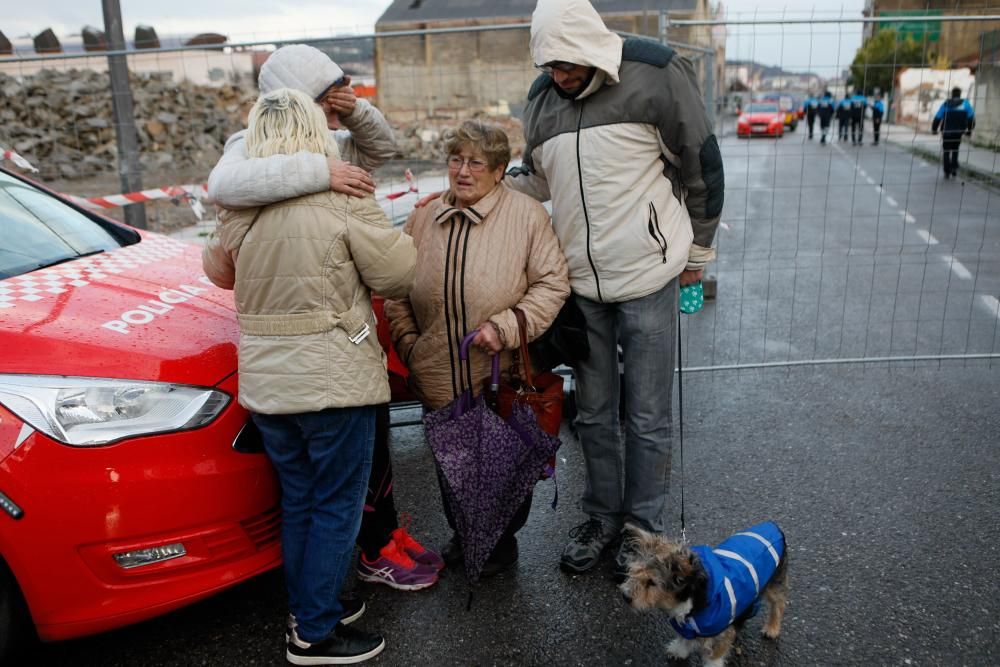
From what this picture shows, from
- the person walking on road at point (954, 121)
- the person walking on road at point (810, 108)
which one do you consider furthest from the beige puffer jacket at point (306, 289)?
the person walking on road at point (810, 108)

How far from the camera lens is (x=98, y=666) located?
9.05 feet

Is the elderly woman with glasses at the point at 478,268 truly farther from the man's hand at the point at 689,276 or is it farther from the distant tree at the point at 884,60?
the distant tree at the point at 884,60

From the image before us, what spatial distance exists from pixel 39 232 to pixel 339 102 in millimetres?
1472

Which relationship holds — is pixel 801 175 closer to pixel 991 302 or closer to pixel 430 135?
pixel 991 302

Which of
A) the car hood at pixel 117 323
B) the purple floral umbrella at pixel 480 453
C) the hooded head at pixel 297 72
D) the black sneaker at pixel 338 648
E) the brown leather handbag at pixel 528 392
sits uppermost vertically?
the hooded head at pixel 297 72

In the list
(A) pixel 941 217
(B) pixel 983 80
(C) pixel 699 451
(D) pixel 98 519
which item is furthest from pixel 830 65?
(A) pixel 941 217

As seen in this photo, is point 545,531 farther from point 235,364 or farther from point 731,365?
point 731,365

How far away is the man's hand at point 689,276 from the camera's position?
325cm

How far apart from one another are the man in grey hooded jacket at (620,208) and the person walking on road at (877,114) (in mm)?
3544

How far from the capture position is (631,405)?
10.5 ft

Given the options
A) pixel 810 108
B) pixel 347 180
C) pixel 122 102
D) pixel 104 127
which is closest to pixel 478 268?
pixel 347 180

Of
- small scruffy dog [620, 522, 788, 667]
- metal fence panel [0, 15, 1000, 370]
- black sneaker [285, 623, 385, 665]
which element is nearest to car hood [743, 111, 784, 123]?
metal fence panel [0, 15, 1000, 370]

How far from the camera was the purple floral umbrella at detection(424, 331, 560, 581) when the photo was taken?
9.32ft

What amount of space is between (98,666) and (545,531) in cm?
177
